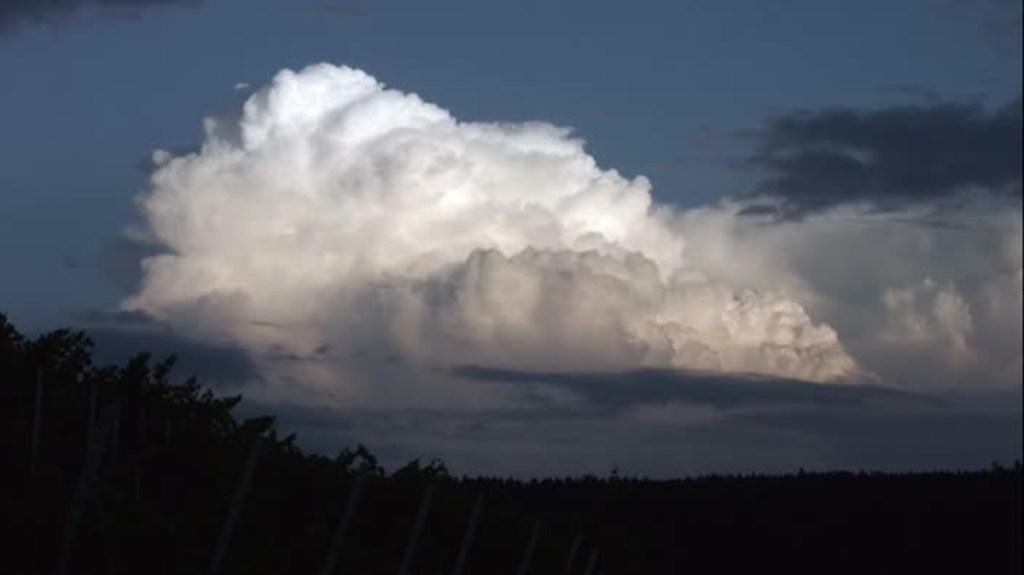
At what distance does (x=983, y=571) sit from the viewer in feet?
218

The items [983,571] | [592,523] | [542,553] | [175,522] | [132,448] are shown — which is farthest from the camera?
[983,571]

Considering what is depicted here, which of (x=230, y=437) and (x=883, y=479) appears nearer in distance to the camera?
(x=230, y=437)

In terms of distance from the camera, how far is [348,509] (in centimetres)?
2439

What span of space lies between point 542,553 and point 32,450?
15.7 meters

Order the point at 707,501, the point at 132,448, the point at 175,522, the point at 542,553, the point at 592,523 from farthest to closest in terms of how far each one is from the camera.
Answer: the point at 707,501
the point at 592,523
the point at 542,553
the point at 132,448
the point at 175,522

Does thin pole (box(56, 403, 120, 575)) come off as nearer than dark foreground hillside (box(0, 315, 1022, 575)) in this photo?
Yes

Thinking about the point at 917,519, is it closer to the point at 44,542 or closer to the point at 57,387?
the point at 57,387

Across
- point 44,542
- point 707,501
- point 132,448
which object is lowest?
point 44,542

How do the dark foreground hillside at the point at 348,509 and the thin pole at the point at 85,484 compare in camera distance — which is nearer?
the thin pole at the point at 85,484

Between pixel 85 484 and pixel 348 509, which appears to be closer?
pixel 85 484

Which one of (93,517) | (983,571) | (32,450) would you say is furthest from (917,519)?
(93,517)

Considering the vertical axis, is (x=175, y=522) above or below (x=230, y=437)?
below

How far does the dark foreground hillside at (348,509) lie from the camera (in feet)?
76.2

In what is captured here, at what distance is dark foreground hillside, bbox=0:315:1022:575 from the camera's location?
2322 centimetres
